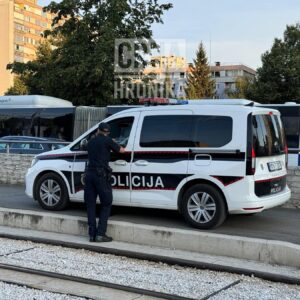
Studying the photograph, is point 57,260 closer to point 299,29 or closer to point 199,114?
point 199,114

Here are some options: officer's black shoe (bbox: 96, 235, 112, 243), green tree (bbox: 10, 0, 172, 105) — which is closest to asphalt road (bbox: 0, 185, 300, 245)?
officer's black shoe (bbox: 96, 235, 112, 243)

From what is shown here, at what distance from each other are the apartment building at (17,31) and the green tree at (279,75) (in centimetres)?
8123

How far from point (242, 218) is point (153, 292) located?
4043 mm

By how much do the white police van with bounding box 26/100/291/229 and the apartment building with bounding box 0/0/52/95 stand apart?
335ft

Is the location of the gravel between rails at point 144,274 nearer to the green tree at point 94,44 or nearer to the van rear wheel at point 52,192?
the van rear wheel at point 52,192

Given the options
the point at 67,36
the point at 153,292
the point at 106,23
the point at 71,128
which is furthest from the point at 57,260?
the point at 67,36

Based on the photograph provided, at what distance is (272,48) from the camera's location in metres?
32.8

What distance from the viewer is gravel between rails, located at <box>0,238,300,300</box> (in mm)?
5968

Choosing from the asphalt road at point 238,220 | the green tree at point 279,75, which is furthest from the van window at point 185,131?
the green tree at point 279,75

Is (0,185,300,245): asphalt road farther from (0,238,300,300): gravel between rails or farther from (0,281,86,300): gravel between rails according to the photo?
(0,281,86,300): gravel between rails

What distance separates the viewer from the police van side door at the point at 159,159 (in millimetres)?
8680

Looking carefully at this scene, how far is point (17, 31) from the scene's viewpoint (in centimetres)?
12006

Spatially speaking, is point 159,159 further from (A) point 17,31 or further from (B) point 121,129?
(A) point 17,31

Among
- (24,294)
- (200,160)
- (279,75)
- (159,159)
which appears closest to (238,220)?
(200,160)
